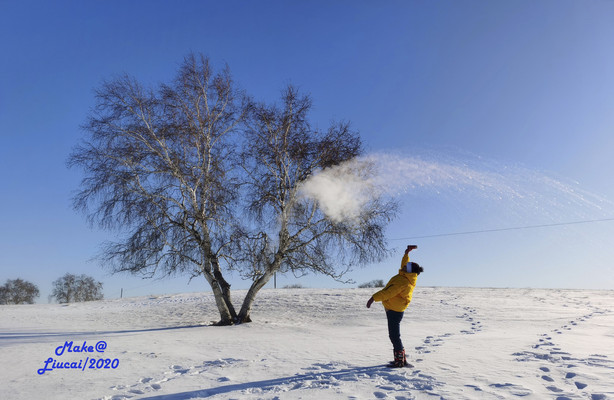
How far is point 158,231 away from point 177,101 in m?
5.26

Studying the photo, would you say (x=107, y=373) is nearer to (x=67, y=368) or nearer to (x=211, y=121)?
(x=67, y=368)

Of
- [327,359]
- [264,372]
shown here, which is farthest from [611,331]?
[264,372]

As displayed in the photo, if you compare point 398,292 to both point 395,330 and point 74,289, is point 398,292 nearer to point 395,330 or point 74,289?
point 395,330

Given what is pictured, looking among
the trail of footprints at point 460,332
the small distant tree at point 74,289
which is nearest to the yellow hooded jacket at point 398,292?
the trail of footprints at point 460,332

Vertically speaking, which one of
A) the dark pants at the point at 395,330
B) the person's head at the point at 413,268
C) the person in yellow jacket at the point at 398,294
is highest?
the person's head at the point at 413,268

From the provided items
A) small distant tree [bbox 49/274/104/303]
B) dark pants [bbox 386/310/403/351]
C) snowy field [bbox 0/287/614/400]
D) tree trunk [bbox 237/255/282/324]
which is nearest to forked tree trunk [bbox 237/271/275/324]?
tree trunk [bbox 237/255/282/324]

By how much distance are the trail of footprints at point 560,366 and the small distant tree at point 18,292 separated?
85.2 metres

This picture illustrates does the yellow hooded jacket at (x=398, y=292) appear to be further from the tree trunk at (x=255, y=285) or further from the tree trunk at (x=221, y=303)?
the tree trunk at (x=221, y=303)

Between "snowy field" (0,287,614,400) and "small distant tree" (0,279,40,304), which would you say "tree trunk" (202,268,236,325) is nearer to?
"snowy field" (0,287,614,400)

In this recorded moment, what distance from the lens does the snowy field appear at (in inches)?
260

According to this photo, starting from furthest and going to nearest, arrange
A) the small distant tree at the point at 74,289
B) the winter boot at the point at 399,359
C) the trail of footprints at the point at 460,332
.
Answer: the small distant tree at the point at 74,289 → the trail of footprints at the point at 460,332 → the winter boot at the point at 399,359

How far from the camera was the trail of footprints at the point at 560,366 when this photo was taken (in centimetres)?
611

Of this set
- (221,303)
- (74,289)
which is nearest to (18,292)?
(74,289)

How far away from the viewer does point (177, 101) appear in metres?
17.9
